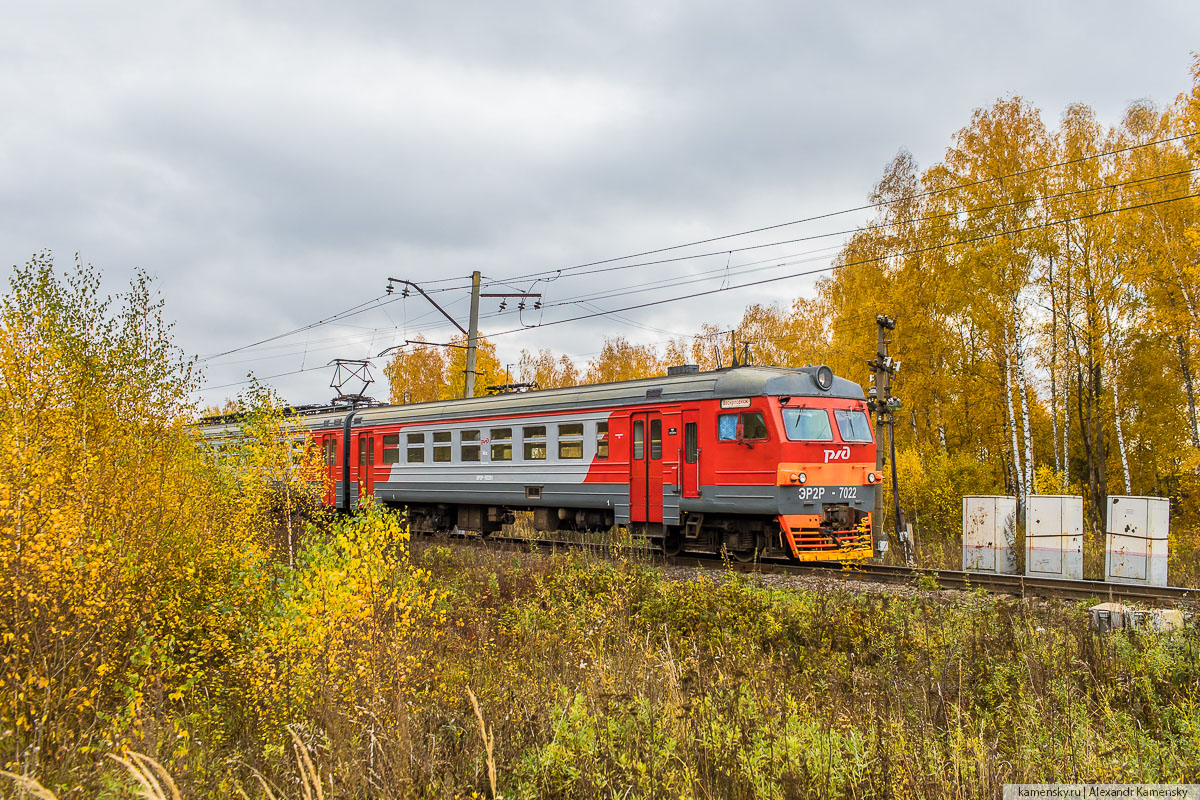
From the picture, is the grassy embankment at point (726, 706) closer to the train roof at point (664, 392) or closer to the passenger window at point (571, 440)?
the train roof at point (664, 392)

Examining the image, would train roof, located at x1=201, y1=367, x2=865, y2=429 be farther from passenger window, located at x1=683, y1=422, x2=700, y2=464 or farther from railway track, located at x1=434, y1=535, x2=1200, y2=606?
railway track, located at x1=434, y1=535, x2=1200, y2=606

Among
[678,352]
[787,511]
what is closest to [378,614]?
[787,511]

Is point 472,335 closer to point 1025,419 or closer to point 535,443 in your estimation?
point 535,443

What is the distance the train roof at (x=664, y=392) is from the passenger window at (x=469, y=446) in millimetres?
417

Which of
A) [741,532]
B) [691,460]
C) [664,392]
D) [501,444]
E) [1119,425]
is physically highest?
[664,392]

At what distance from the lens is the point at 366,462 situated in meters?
19.2

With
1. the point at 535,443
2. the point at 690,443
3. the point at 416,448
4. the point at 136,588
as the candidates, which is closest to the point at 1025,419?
the point at 690,443

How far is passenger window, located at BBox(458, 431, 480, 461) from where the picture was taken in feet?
52.1

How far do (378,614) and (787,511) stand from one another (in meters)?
7.29

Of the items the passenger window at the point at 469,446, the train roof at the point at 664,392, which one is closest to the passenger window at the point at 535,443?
the train roof at the point at 664,392

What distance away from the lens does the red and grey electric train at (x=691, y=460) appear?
458 inches

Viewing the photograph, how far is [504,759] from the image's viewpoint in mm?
4293

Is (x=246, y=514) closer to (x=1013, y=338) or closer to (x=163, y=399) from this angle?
(x=163, y=399)

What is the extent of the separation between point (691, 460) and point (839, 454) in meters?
2.32
